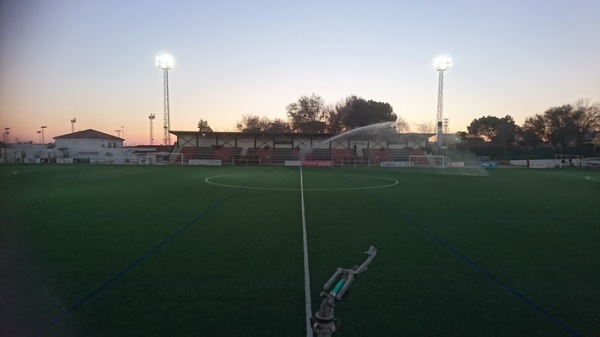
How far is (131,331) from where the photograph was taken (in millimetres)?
4223

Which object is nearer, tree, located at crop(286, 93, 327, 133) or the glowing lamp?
the glowing lamp

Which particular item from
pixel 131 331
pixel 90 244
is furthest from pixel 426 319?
pixel 90 244

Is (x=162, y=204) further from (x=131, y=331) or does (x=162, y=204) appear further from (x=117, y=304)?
(x=131, y=331)

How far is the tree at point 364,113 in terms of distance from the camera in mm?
69938

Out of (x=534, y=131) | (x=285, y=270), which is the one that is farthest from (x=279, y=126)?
(x=285, y=270)

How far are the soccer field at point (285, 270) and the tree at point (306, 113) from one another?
68.1 metres

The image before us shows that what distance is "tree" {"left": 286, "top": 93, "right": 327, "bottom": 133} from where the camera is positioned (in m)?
80.1

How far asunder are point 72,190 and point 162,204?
298 inches

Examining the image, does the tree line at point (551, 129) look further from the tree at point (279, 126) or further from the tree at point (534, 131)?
A: the tree at point (279, 126)

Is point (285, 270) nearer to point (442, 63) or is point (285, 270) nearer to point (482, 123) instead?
point (442, 63)

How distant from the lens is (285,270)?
6.38 m

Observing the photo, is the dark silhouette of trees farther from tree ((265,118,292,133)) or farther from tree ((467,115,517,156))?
tree ((467,115,517,156))

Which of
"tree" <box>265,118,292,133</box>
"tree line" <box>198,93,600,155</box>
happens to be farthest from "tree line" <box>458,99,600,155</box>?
"tree" <box>265,118,292,133</box>

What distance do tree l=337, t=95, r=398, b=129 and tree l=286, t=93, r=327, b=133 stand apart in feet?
24.9
